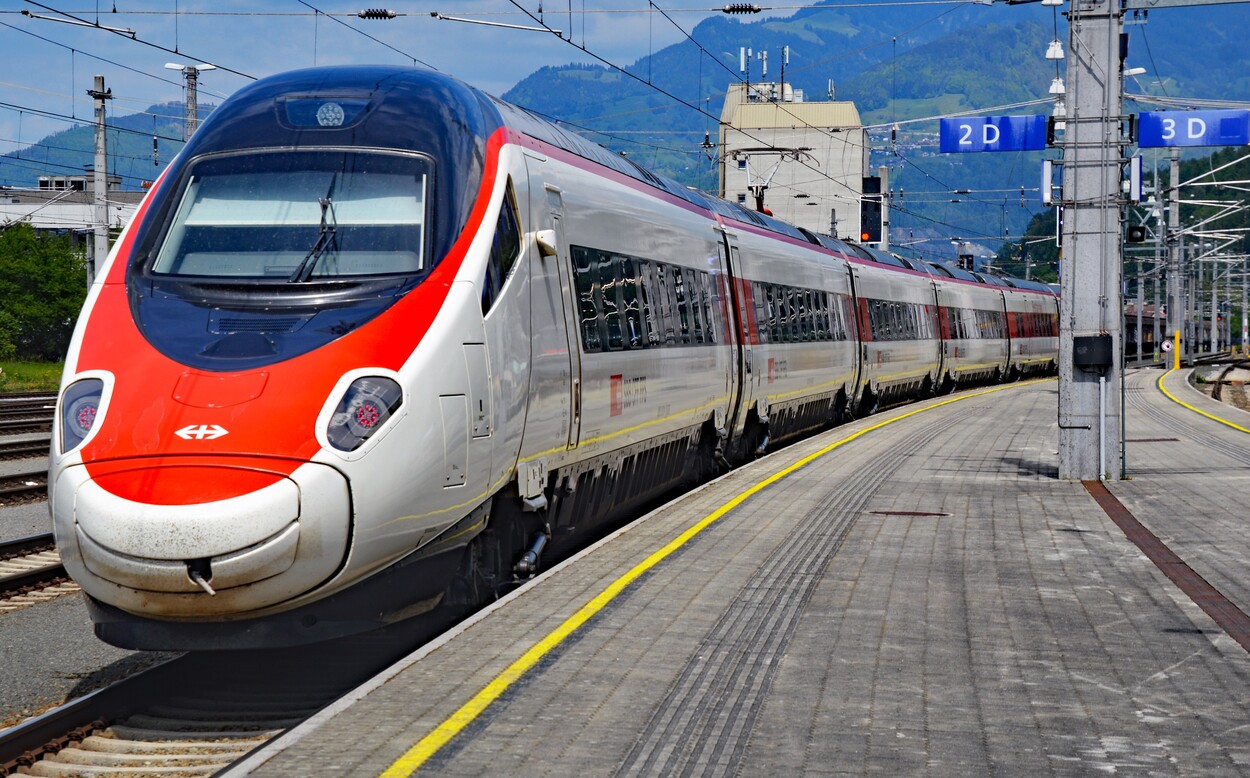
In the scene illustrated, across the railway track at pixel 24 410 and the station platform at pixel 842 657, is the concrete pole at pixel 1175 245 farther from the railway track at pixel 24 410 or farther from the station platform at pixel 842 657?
the station platform at pixel 842 657

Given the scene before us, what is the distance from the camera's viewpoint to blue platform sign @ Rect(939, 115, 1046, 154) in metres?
17.5

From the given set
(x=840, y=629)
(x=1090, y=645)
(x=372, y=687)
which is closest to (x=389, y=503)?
(x=372, y=687)

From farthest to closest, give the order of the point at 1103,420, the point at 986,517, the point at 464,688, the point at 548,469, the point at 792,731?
1. the point at 1103,420
2. the point at 986,517
3. the point at 548,469
4. the point at 464,688
5. the point at 792,731

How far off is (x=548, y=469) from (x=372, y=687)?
358 centimetres

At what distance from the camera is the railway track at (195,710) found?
265 inches

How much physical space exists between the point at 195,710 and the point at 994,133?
518 inches

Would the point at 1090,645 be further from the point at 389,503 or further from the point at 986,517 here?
the point at 986,517

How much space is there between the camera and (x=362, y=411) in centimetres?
711

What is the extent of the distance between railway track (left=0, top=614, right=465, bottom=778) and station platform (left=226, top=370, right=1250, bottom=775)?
782mm

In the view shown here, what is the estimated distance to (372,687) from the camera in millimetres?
6848

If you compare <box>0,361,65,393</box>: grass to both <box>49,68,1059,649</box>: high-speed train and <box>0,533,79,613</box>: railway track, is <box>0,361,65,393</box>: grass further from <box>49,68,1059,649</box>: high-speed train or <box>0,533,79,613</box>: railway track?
<box>49,68,1059,649</box>: high-speed train

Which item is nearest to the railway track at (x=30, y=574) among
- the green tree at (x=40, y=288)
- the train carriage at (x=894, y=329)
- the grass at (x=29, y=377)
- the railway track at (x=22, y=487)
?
the railway track at (x=22, y=487)

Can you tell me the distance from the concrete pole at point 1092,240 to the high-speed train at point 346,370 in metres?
6.36

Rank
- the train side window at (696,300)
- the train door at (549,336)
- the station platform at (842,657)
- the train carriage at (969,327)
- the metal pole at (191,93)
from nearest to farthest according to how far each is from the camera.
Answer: the station platform at (842,657) → the train door at (549,336) → the train side window at (696,300) → the metal pole at (191,93) → the train carriage at (969,327)
